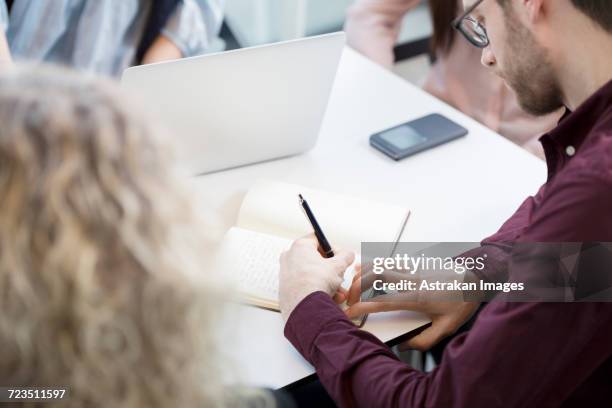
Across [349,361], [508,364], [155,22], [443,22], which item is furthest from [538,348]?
[155,22]

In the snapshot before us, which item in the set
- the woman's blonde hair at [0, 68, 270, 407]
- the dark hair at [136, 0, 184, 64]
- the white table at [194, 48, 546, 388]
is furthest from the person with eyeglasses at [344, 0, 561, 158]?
the woman's blonde hair at [0, 68, 270, 407]

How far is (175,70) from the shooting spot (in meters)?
1.08

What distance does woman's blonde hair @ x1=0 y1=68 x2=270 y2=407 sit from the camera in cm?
47

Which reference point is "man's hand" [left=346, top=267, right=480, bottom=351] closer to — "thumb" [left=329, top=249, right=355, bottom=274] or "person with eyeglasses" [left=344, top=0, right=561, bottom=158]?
"thumb" [left=329, top=249, right=355, bottom=274]

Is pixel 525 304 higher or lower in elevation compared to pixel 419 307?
higher

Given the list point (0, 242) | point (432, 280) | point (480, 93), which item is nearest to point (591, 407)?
point (432, 280)

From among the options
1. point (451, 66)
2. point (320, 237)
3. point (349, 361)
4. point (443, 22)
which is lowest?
point (349, 361)

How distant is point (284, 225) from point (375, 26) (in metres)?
0.85

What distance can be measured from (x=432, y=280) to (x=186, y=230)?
1.92ft

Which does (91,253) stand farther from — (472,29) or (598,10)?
(472,29)

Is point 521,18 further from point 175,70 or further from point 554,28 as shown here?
point 175,70

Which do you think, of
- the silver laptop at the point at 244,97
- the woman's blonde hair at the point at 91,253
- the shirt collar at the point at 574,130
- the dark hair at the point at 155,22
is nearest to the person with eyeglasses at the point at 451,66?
the dark hair at the point at 155,22

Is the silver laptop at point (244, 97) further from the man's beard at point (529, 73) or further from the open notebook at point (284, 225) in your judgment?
the man's beard at point (529, 73)

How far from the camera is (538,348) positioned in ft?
2.48
